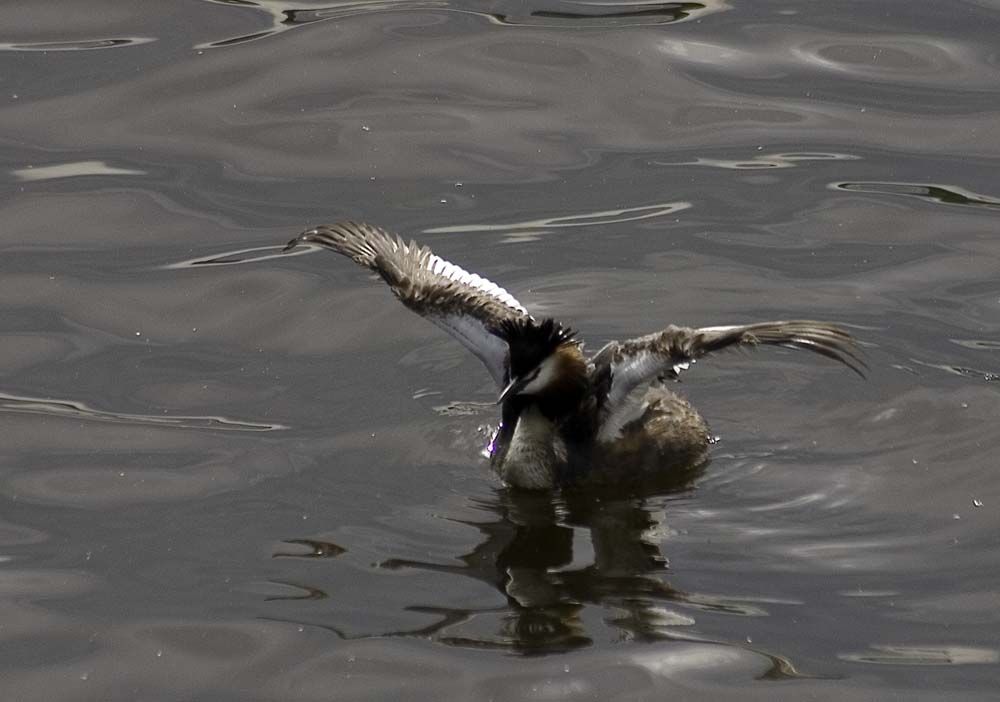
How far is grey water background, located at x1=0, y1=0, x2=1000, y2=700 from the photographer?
884 cm

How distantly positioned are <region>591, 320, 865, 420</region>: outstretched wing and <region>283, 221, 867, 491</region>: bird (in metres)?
0.01

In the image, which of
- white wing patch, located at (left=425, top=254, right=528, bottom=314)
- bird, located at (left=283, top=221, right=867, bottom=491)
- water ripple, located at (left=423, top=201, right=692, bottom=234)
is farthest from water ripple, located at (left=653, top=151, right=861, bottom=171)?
bird, located at (left=283, top=221, right=867, bottom=491)

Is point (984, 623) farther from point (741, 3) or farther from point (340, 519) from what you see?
point (741, 3)

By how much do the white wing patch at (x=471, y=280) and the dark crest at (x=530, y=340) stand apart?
798 mm

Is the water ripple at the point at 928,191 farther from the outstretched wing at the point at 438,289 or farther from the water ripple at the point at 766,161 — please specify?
the outstretched wing at the point at 438,289

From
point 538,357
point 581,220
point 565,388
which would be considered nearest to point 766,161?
point 581,220

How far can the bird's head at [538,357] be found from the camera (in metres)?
10.7

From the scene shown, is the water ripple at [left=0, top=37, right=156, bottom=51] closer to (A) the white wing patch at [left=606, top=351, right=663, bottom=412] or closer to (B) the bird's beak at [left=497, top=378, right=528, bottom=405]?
(B) the bird's beak at [left=497, top=378, right=528, bottom=405]

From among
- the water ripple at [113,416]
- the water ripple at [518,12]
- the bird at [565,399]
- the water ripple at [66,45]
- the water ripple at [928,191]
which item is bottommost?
the water ripple at [113,416]

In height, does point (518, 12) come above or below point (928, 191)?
above

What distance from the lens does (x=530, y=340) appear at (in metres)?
10.7

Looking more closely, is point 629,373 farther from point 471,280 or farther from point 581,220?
point 581,220

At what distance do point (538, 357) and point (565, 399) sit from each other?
0.53 meters

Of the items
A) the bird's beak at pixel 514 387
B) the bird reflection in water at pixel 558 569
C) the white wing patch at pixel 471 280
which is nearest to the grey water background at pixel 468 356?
the bird reflection in water at pixel 558 569
